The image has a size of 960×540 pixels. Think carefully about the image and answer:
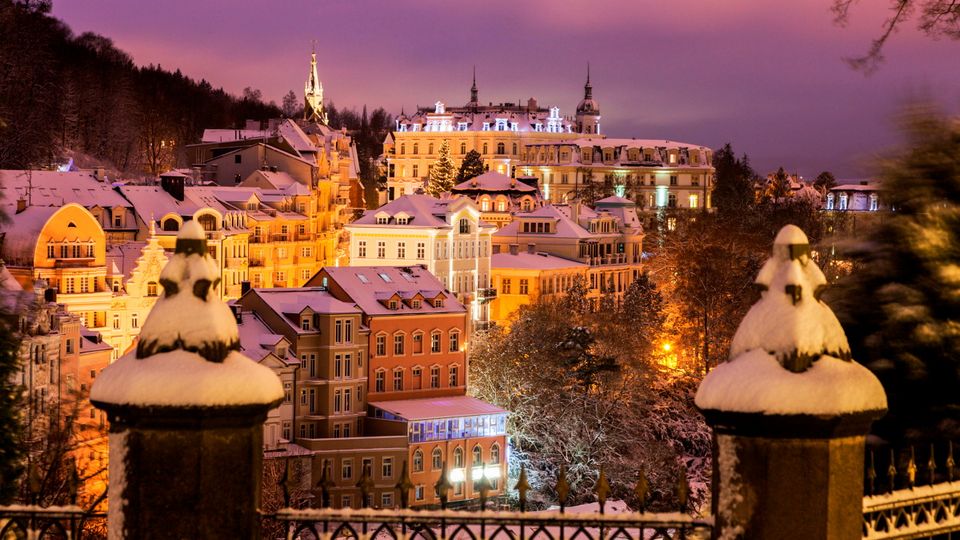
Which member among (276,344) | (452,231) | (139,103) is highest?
(139,103)

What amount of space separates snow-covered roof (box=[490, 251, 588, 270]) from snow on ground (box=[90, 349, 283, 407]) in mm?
54500

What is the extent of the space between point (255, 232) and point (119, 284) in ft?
45.6

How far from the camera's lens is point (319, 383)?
40125mm

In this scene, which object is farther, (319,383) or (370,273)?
(370,273)

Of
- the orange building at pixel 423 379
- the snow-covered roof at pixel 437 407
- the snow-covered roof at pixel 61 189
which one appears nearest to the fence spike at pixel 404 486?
the orange building at pixel 423 379

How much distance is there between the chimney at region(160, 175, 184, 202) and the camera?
53.3 metres

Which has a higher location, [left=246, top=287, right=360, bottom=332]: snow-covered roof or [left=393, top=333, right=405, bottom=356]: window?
[left=246, top=287, right=360, bottom=332]: snow-covered roof

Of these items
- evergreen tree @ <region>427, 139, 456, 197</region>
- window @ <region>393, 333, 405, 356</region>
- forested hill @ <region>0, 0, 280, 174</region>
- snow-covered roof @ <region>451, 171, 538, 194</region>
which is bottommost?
window @ <region>393, 333, 405, 356</region>

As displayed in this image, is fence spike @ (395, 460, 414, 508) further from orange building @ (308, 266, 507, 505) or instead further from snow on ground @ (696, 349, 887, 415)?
orange building @ (308, 266, 507, 505)

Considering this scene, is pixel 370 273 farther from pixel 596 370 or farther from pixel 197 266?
pixel 197 266

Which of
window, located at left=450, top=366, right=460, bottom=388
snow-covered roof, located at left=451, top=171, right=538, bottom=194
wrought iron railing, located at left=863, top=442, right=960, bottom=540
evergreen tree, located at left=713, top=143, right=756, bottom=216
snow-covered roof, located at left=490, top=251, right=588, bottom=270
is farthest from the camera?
evergreen tree, located at left=713, top=143, right=756, bottom=216

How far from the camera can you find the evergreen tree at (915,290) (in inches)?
332

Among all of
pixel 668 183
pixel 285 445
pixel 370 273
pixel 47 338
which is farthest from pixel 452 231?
pixel 668 183

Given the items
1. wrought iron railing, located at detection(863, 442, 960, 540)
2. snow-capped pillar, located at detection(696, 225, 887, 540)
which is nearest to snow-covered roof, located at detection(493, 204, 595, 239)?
wrought iron railing, located at detection(863, 442, 960, 540)
